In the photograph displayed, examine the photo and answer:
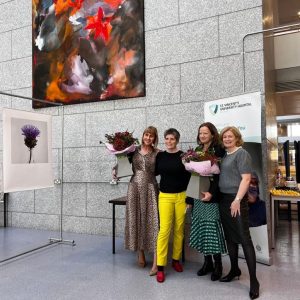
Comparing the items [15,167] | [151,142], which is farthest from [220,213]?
[15,167]

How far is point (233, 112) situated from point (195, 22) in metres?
1.57

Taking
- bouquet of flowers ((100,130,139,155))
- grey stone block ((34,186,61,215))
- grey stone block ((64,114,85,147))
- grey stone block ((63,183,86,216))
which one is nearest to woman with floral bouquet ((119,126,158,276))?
bouquet of flowers ((100,130,139,155))

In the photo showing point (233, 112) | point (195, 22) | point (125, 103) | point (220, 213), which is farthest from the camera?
point (125, 103)

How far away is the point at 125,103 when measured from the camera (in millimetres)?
4730

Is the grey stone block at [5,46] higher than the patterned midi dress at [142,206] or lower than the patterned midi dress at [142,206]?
higher

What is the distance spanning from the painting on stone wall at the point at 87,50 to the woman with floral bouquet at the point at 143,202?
156 centimetres

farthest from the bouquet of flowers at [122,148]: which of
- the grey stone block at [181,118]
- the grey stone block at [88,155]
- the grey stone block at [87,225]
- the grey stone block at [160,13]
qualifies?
the grey stone block at [160,13]

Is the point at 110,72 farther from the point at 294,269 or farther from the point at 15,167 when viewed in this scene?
the point at 294,269

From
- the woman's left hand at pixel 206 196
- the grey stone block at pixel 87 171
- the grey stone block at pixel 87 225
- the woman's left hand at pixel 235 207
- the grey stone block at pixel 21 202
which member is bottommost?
the grey stone block at pixel 87 225

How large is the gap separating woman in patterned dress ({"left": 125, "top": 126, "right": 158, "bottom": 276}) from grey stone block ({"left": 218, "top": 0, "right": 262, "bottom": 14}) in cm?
211

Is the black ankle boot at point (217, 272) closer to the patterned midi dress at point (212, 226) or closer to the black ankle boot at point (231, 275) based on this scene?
the black ankle boot at point (231, 275)

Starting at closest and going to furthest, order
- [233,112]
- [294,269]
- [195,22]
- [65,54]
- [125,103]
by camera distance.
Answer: [294,269], [233,112], [195,22], [125,103], [65,54]

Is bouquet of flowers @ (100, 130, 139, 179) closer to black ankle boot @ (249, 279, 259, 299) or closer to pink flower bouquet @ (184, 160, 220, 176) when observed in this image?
pink flower bouquet @ (184, 160, 220, 176)

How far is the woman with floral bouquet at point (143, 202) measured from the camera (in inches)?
128
